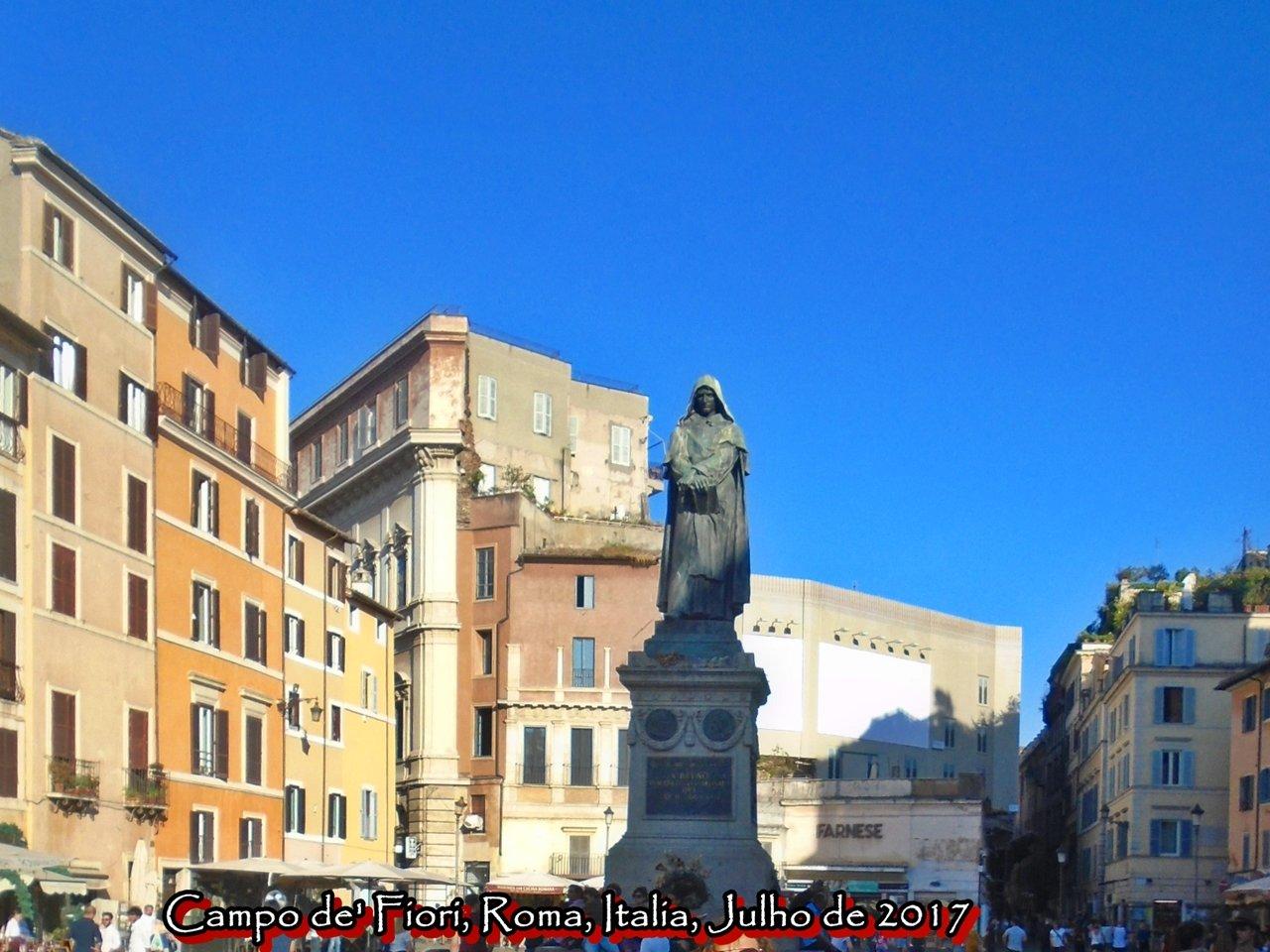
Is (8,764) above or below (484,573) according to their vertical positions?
below

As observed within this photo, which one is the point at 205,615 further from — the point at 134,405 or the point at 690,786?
the point at 690,786

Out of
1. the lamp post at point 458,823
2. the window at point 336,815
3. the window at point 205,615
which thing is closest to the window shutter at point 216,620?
the window at point 205,615

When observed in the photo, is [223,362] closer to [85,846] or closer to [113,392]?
[113,392]

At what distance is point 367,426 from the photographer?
8881 centimetres

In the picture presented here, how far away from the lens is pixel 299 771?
210ft

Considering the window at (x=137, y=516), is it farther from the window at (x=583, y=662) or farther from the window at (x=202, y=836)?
the window at (x=583, y=662)

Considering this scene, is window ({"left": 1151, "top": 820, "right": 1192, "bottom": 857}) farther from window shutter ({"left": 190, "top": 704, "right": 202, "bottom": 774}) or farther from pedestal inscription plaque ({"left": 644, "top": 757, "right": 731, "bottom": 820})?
pedestal inscription plaque ({"left": 644, "top": 757, "right": 731, "bottom": 820})

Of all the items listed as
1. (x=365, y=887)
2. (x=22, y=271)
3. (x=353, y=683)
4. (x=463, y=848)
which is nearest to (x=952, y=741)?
(x=463, y=848)

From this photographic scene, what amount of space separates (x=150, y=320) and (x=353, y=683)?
19318mm

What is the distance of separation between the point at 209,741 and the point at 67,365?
12.3 m

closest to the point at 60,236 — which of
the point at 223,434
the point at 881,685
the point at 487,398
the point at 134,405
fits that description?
the point at 134,405

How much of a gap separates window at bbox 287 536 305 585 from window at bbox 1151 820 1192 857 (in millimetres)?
40232

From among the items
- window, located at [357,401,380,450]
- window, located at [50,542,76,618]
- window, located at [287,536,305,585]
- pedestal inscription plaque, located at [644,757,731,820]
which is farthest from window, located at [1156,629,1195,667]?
pedestal inscription plaque, located at [644,757,731,820]

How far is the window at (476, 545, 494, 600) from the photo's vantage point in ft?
264
